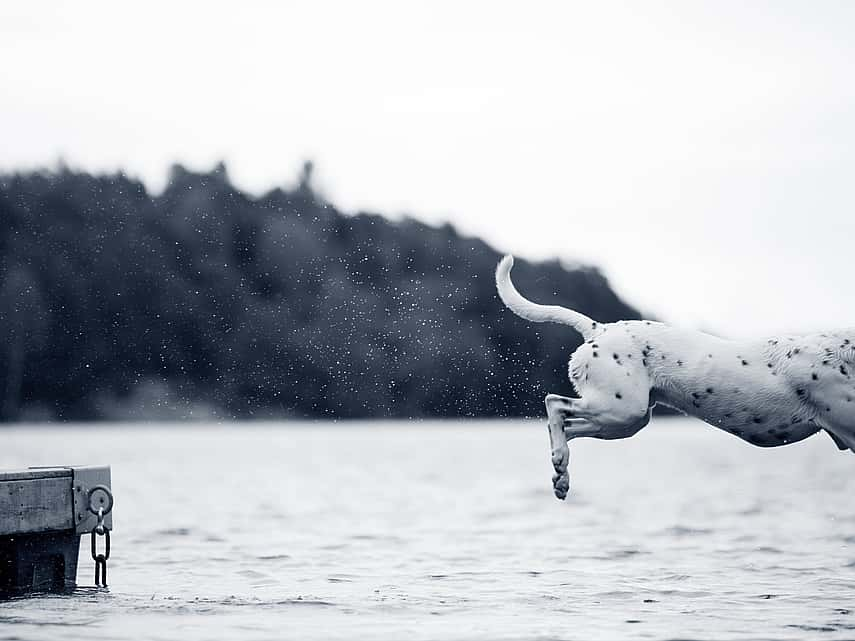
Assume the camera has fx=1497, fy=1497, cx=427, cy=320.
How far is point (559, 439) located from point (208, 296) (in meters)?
75.8

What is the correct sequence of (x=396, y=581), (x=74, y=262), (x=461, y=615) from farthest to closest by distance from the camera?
1. (x=74, y=262)
2. (x=396, y=581)
3. (x=461, y=615)

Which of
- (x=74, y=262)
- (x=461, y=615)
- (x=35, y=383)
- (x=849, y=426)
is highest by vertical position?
(x=74, y=262)

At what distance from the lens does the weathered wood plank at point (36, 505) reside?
1495 centimetres

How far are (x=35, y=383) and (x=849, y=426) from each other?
240ft

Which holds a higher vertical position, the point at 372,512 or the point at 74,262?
the point at 74,262

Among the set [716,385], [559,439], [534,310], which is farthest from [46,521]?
[716,385]

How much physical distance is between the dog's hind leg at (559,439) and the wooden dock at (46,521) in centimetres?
626

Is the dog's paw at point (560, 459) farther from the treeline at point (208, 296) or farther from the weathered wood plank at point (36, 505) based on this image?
the treeline at point (208, 296)

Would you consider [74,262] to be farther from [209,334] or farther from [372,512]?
[372,512]

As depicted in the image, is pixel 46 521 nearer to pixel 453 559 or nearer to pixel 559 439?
pixel 559 439

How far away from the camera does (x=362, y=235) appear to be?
7925cm

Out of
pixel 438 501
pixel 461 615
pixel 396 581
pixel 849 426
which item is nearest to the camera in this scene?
pixel 849 426

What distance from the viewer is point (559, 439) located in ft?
36.9

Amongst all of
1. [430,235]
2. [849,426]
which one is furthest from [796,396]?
[430,235]
